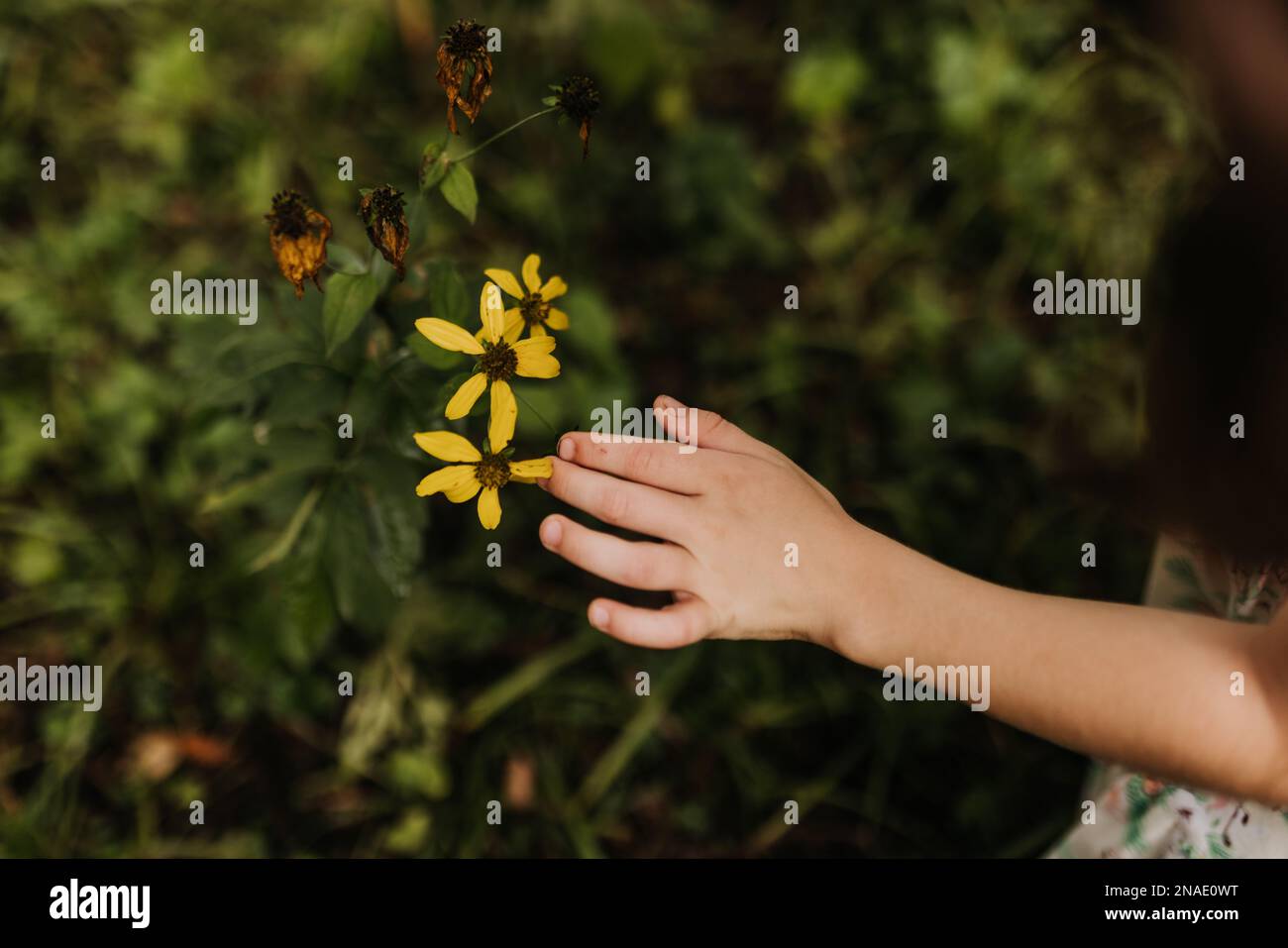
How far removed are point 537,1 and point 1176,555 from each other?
2.08m

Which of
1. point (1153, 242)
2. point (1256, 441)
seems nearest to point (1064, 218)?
point (1153, 242)

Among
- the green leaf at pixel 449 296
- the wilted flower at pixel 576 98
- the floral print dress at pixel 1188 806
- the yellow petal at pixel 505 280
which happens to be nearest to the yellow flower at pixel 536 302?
the yellow petal at pixel 505 280

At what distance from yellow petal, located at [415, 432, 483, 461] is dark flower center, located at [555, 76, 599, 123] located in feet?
1.49

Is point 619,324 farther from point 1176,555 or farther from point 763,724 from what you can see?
point 1176,555

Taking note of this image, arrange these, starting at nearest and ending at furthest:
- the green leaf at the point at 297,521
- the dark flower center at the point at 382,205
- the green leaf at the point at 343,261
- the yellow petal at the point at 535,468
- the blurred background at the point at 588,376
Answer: the dark flower center at the point at 382,205
the yellow petal at the point at 535,468
the green leaf at the point at 343,261
the green leaf at the point at 297,521
the blurred background at the point at 588,376

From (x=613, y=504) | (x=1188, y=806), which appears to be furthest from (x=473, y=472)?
(x=1188, y=806)

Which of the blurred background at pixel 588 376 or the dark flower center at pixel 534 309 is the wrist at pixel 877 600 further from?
the blurred background at pixel 588 376

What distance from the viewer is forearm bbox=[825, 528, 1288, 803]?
1.03 m

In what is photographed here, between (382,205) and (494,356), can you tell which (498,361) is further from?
(382,205)

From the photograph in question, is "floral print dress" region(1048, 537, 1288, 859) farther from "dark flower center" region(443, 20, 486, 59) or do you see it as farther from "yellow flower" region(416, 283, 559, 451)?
"dark flower center" region(443, 20, 486, 59)

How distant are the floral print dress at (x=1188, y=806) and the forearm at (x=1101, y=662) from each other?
0.88 feet

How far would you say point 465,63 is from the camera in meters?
1.12

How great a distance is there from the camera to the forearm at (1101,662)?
3.39 feet

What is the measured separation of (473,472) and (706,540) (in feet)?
1.15
